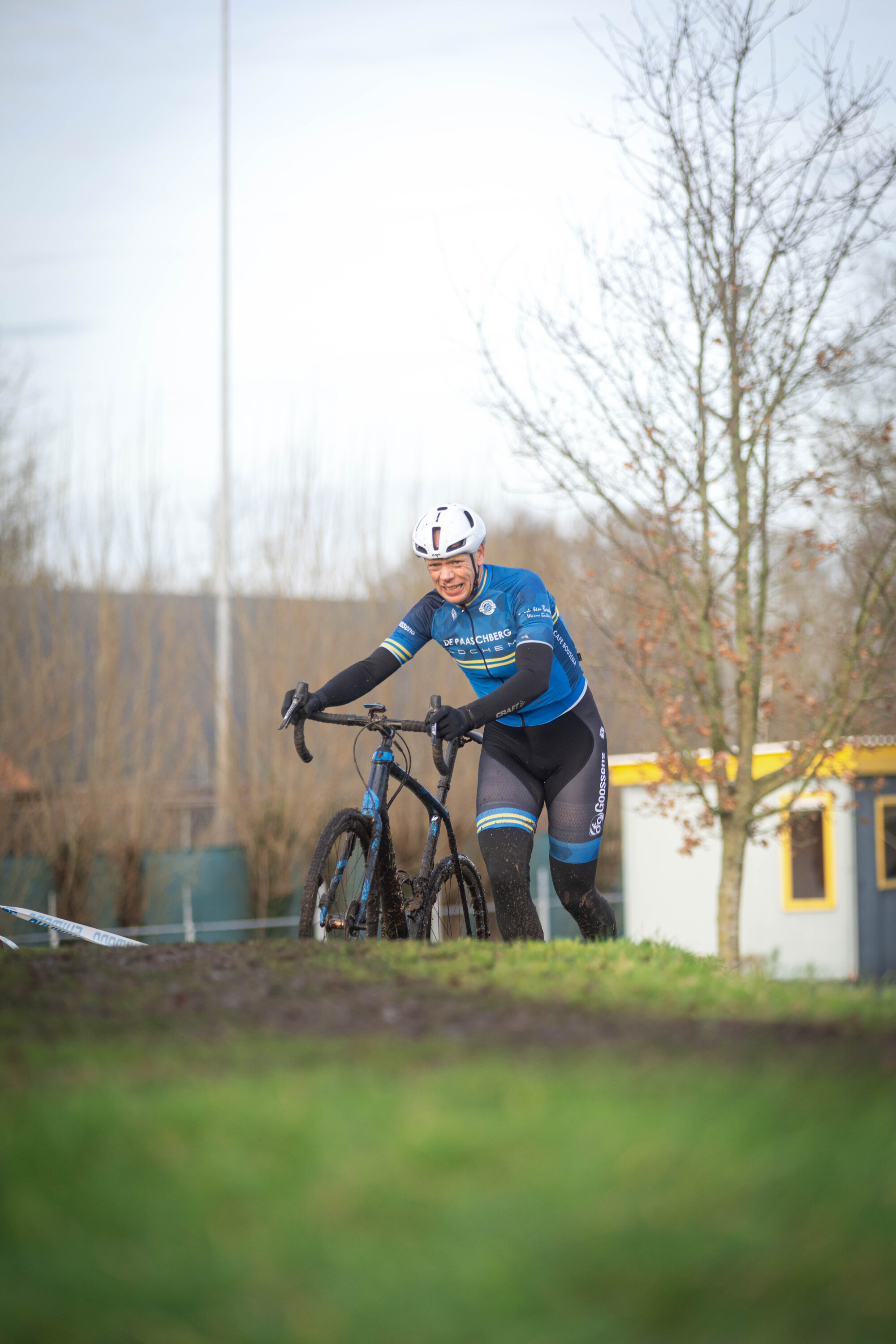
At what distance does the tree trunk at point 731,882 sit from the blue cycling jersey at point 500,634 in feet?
12.8

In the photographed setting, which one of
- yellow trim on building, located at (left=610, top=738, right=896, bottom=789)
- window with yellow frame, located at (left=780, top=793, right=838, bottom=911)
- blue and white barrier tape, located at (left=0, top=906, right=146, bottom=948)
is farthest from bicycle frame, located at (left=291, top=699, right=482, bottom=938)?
window with yellow frame, located at (left=780, top=793, right=838, bottom=911)

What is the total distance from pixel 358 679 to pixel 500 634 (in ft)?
2.36

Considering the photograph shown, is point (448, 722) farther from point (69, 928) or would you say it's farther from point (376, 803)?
point (69, 928)

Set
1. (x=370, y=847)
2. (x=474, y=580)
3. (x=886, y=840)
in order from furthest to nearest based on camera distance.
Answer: (x=886, y=840)
(x=474, y=580)
(x=370, y=847)

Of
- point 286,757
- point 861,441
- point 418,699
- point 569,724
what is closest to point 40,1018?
point 569,724

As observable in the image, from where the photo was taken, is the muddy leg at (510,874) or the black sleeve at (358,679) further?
the muddy leg at (510,874)

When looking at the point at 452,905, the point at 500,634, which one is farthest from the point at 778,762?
the point at 500,634

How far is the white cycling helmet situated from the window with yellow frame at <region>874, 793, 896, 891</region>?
457 inches

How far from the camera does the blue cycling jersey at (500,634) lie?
5.68m

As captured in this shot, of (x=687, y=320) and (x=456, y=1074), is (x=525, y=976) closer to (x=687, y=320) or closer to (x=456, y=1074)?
(x=456, y=1074)

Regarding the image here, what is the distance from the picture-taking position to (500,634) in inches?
228

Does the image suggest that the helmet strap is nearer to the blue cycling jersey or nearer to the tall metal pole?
the blue cycling jersey

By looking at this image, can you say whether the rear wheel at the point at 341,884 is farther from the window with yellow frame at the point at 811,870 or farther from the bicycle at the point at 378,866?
the window with yellow frame at the point at 811,870

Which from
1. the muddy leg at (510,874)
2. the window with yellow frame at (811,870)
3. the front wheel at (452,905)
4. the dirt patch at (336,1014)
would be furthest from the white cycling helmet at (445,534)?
the window with yellow frame at (811,870)
